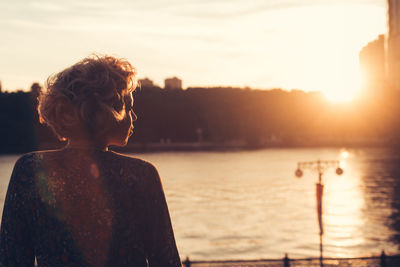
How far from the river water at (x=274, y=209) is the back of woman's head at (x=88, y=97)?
40575 millimetres

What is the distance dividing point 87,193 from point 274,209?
66.6 m

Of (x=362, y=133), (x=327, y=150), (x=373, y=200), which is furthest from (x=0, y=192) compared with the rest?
(x=362, y=133)

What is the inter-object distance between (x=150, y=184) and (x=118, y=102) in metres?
0.26

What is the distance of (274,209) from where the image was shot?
→ 6675cm

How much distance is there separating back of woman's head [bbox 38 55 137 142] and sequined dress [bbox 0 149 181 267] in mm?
77

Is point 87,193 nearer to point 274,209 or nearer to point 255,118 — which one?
point 274,209

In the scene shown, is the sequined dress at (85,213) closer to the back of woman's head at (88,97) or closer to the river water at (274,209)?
the back of woman's head at (88,97)

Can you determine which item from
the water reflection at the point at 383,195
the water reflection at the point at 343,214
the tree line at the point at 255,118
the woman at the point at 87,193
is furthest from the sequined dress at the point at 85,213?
the tree line at the point at 255,118

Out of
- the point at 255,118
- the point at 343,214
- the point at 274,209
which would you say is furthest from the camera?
the point at 255,118

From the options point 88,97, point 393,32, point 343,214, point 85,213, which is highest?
point 393,32

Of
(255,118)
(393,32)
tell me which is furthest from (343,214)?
(255,118)

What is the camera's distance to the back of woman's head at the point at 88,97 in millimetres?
1530

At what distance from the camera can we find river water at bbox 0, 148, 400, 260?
46500 mm

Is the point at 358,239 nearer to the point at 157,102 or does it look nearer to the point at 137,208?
the point at 137,208
